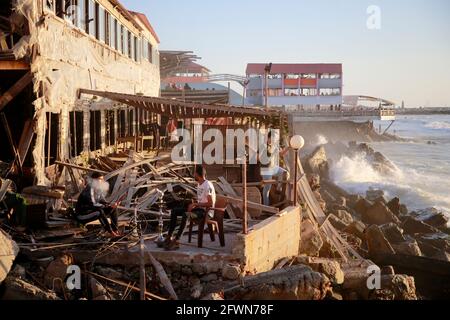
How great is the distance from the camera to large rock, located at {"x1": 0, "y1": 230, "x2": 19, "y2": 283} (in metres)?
7.81

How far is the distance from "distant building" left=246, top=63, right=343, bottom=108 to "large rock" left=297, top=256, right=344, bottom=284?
170ft

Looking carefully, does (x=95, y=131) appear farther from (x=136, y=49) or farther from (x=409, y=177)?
(x=409, y=177)

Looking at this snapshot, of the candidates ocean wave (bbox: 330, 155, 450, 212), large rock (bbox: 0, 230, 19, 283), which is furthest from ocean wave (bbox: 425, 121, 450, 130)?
large rock (bbox: 0, 230, 19, 283)

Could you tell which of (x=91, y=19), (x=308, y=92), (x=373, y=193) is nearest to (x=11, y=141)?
(x=91, y=19)

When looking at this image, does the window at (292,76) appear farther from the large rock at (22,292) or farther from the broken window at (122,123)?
the large rock at (22,292)

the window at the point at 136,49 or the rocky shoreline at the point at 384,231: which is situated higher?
the window at the point at 136,49

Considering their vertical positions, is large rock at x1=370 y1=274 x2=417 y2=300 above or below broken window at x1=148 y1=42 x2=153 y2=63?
below

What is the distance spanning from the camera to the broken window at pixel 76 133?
575 inches

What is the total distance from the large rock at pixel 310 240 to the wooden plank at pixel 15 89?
7683 millimetres

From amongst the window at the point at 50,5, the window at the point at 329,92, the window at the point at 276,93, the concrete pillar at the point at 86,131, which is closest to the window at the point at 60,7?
the window at the point at 50,5

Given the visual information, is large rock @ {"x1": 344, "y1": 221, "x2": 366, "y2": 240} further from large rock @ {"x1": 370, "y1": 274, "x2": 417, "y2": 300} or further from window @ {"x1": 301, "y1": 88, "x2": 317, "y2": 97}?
window @ {"x1": 301, "y1": 88, "x2": 317, "y2": 97}

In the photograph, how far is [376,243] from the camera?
51.9 ft

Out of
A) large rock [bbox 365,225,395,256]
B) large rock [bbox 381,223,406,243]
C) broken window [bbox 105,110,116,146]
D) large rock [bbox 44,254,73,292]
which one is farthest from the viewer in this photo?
broken window [bbox 105,110,116,146]
